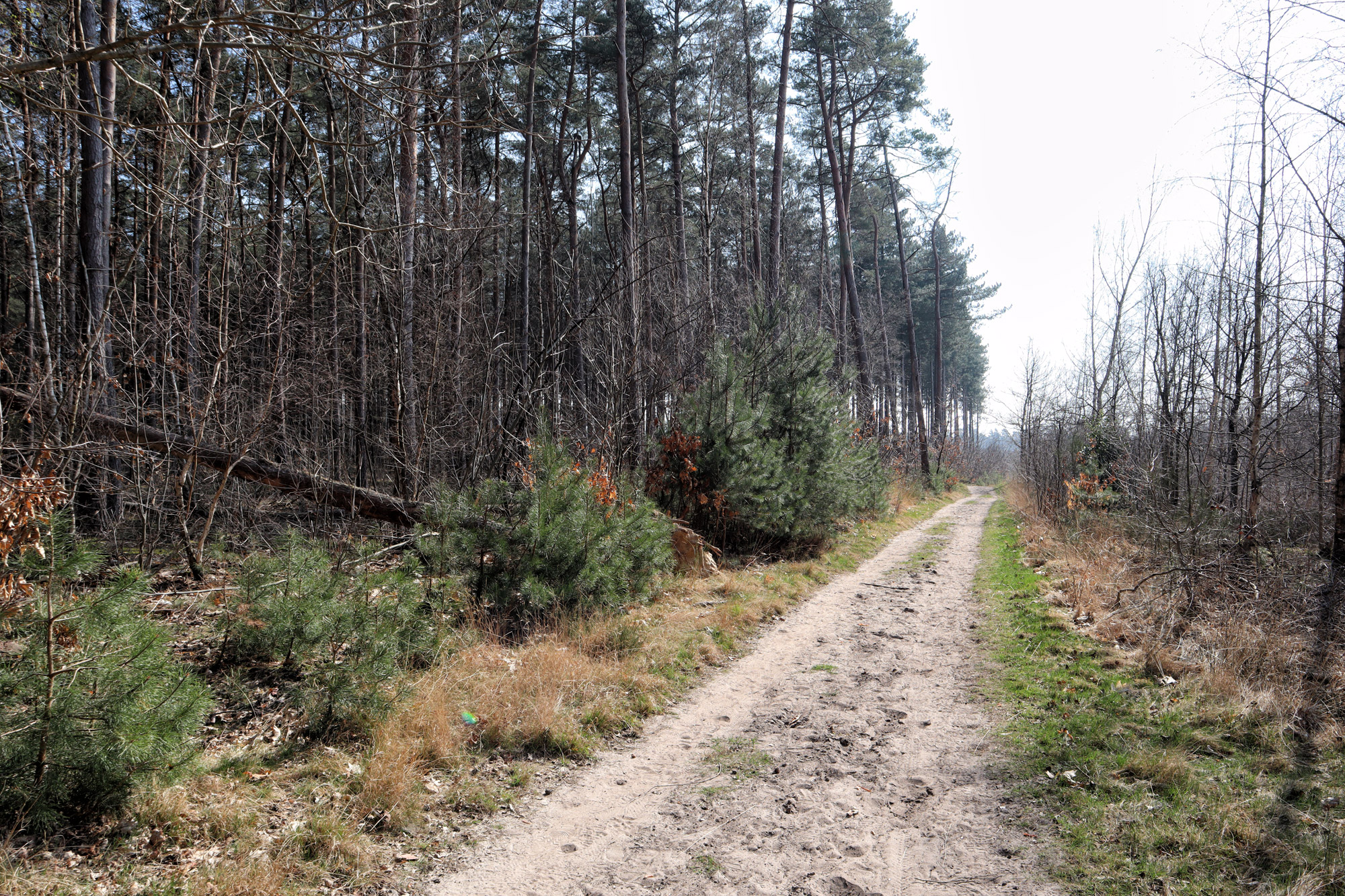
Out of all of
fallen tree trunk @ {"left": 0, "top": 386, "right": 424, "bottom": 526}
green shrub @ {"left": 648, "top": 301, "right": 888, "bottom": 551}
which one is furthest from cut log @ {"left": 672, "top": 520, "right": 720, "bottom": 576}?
fallen tree trunk @ {"left": 0, "top": 386, "right": 424, "bottom": 526}

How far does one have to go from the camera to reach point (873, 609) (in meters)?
8.36

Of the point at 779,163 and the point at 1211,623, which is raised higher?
the point at 779,163

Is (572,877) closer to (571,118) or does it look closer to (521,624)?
(521,624)

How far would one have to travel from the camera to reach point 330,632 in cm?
459

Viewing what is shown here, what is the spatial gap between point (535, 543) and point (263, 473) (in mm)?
3077

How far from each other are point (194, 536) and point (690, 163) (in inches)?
702

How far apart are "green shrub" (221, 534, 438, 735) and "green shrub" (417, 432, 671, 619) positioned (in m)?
0.89

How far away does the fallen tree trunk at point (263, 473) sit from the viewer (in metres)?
6.32

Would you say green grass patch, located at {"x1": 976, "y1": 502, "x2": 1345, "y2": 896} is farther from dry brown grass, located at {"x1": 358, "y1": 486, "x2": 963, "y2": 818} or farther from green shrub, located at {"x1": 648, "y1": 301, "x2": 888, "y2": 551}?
green shrub, located at {"x1": 648, "y1": 301, "x2": 888, "y2": 551}

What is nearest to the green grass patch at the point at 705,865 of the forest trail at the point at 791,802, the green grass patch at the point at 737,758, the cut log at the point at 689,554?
the forest trail at the point at 791,802

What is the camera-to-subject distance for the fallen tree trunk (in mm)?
6316

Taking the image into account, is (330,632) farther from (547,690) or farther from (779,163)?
(779,163)

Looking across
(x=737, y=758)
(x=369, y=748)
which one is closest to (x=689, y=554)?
(x=737, y=758)

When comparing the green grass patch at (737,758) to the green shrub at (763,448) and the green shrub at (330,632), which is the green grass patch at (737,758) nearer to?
the green shrub at (330,632)
